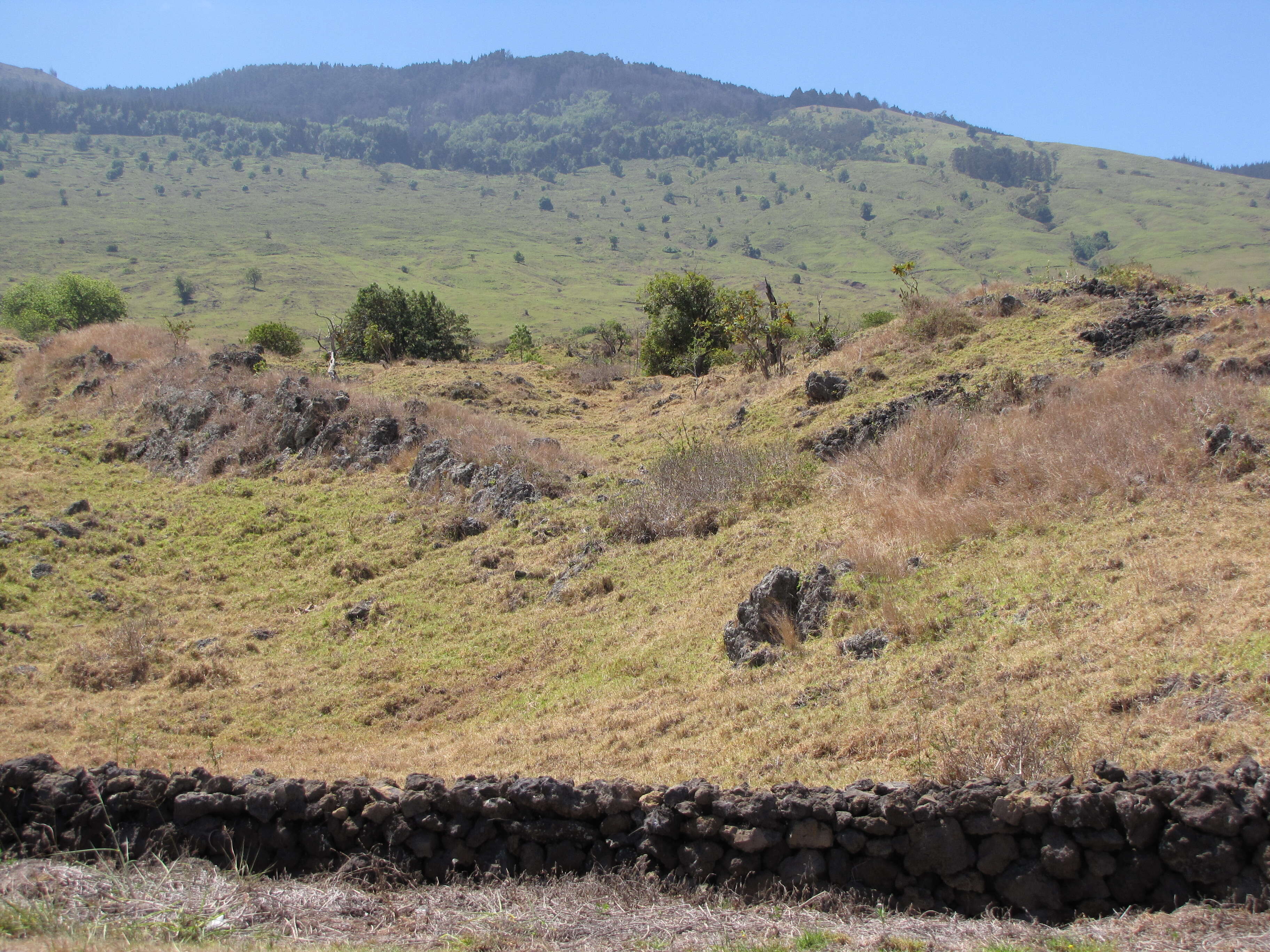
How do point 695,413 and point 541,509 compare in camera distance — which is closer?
point 541,509

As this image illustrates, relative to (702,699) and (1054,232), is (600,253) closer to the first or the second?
(1054,232)

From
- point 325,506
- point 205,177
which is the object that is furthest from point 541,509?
point 205,177

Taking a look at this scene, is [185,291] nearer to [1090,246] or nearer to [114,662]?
[114,662]

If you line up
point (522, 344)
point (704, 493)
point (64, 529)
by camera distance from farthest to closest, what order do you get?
point (522, 344) → point (64, 529) → point (704, 493)

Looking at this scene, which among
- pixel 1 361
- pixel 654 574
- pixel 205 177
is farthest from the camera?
pixel 205 177

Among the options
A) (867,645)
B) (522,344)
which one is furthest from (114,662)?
(522,344)

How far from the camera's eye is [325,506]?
16.9 metres

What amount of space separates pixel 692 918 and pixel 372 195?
580ft

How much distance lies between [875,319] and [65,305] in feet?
157

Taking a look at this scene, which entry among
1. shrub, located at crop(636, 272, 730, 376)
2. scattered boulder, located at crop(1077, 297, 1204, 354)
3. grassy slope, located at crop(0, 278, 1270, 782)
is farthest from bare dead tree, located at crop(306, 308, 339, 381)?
scattered boulder, located at crop(1077, 297, 1204, 354)

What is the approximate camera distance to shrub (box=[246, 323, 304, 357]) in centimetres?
3541

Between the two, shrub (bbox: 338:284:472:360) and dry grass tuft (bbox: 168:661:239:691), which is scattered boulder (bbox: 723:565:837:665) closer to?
dry grass tuft (bbox: 168:661:239:691)

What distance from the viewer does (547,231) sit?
14962cm

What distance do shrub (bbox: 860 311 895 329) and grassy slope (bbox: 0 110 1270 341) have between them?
43.6 metres
